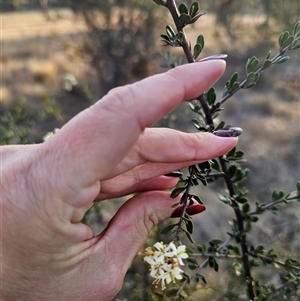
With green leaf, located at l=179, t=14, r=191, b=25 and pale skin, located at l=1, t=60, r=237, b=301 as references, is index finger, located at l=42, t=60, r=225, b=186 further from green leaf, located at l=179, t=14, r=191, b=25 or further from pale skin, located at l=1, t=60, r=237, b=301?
green leaf, located at l=179, t=14, r=191, b=25

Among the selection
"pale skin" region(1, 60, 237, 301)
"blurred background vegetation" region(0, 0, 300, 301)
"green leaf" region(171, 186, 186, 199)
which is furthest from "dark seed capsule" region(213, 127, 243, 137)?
"blurred background vegetation" region(0, 0, 300, 301)

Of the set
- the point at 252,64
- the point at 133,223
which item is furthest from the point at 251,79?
the point at 133,223

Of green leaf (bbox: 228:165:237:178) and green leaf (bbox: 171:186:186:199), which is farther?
green leaf (bbox: 228:165:237:178)

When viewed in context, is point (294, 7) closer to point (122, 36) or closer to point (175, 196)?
point (122, 36)

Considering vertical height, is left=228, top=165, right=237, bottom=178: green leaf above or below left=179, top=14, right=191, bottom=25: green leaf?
below

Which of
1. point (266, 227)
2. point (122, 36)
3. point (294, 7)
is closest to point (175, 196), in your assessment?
point (266, 227)

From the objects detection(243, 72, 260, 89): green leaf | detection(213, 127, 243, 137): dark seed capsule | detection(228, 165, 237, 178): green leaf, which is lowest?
detection(228, 165, 237, 178): green leaf

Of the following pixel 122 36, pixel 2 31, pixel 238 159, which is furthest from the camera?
pixel 2 31

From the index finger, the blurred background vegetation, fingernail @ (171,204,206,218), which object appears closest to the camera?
the index finger
